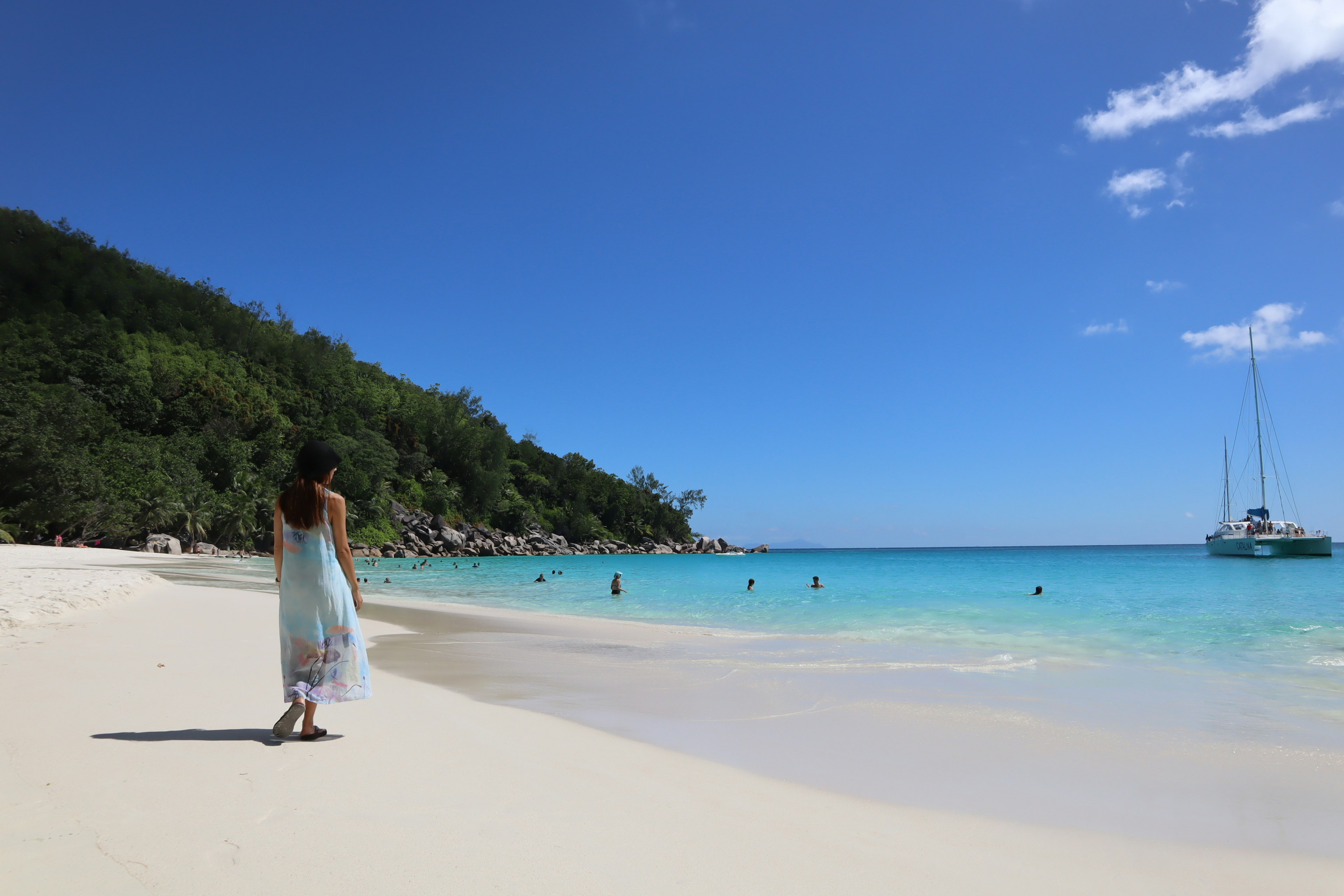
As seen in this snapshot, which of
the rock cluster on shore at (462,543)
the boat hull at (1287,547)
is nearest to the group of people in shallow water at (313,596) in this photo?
the rock cluster on shore at (462,543)

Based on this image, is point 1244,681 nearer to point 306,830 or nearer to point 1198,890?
point 1198,890

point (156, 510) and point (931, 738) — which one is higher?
point (156, 510)

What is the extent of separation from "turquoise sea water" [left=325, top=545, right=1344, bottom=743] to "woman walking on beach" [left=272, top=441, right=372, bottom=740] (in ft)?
23.5

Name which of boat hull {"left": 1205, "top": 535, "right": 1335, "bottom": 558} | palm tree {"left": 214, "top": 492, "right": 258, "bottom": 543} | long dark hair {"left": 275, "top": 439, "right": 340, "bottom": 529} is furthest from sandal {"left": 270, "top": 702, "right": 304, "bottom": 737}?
boat hull {"left": 1205, "top": 535, "right": 1335, "bottom": 558}

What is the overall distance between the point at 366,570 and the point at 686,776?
4517 centimetres

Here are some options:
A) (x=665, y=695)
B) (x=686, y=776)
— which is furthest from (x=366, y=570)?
(x=686, y=776)

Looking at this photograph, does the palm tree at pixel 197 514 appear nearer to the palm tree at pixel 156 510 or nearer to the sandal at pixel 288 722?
the palm tree at pixel 156 510

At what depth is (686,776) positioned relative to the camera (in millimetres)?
4414

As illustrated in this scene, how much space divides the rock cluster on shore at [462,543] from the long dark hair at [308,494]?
205 ft

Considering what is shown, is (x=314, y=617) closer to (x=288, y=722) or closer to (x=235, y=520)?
(x=288, y=722)

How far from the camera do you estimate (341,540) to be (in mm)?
4766

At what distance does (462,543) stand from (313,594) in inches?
3156

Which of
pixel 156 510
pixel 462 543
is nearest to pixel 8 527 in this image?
pixel 156 510

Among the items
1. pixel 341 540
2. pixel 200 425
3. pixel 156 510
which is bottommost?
pixel 341 540
